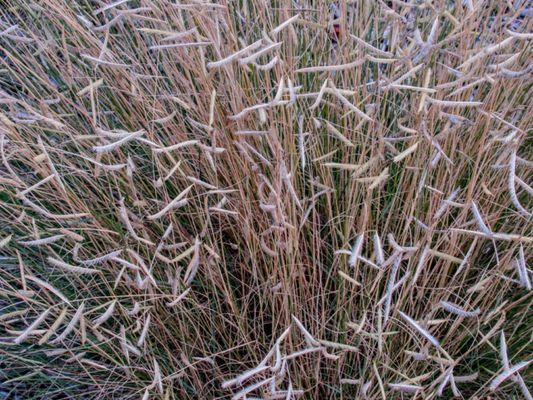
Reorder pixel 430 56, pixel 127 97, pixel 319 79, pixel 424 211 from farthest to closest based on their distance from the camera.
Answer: pixel 127 97, pixel 319 79, pixel 424 211, pixel 430 56

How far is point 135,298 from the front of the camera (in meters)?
1.68

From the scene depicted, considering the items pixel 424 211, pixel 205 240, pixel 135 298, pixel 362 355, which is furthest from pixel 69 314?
pixel 424 211

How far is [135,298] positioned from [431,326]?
0.80 metres

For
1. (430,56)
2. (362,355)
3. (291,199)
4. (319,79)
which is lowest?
(362,355)

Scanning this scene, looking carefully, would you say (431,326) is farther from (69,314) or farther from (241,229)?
(69,314)

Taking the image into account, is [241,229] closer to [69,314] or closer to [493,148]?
[69,314]

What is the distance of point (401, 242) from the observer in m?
1.59

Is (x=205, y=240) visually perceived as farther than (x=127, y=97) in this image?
No

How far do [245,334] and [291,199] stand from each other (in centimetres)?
39

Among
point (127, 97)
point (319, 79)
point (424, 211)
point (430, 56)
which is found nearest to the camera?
point (430, 56)

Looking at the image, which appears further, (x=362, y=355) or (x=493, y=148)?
(x=493, y=148)

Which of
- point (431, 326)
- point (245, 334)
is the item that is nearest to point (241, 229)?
point (245, 334)

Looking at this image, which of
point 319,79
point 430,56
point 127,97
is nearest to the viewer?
point 430,56

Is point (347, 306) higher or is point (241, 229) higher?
point (241, 229)
